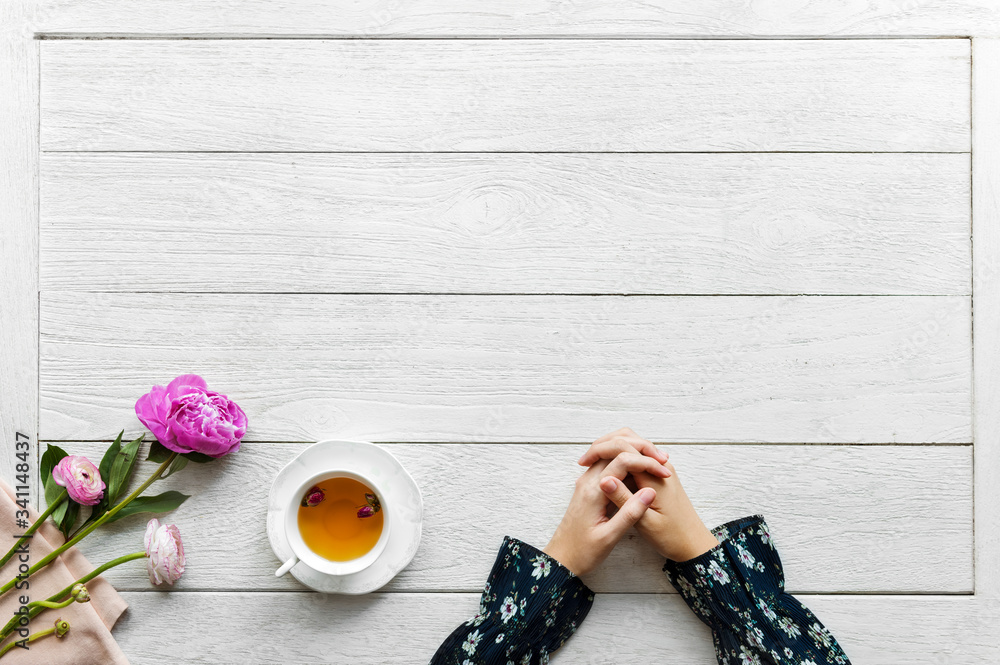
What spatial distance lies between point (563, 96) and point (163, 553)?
0.77 meters

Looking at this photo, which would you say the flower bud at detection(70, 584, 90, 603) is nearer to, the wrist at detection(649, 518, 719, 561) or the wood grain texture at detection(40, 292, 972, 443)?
the wood grain texture at detection(40, 292, 972, 443)

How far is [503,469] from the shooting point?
0.86 meters

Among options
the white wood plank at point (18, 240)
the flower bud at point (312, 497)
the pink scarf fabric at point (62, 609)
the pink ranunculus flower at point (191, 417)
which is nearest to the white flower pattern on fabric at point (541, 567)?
the flower bud at point (312, 497)

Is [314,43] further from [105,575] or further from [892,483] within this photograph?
[892,483]

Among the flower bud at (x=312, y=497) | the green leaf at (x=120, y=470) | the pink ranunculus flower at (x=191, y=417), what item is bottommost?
the flower bud at (x=312, y=497)

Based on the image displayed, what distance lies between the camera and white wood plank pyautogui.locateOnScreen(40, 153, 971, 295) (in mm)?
869

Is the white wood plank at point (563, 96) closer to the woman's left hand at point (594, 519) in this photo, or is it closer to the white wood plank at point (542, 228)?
the white wood plank at point (542, 228)

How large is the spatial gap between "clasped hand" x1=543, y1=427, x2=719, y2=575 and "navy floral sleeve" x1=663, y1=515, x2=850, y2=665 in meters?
0.03

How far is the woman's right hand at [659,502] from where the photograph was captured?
81 cm

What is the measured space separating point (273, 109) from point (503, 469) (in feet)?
1.84

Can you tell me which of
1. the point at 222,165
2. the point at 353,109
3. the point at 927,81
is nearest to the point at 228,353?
the point at 222,165

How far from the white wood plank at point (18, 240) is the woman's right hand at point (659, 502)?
28.8 inches

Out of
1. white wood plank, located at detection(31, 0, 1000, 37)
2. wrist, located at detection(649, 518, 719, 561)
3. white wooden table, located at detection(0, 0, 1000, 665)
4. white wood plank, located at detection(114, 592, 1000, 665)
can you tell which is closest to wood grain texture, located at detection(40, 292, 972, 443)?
white wooden table, located at detection(0, 0, 1000, 665)

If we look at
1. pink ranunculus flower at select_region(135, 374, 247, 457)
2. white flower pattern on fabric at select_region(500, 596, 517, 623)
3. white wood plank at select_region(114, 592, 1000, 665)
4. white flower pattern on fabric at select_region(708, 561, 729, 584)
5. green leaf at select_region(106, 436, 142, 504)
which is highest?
pink ranunculus flower at select_region(135, 374, 247, 457)
